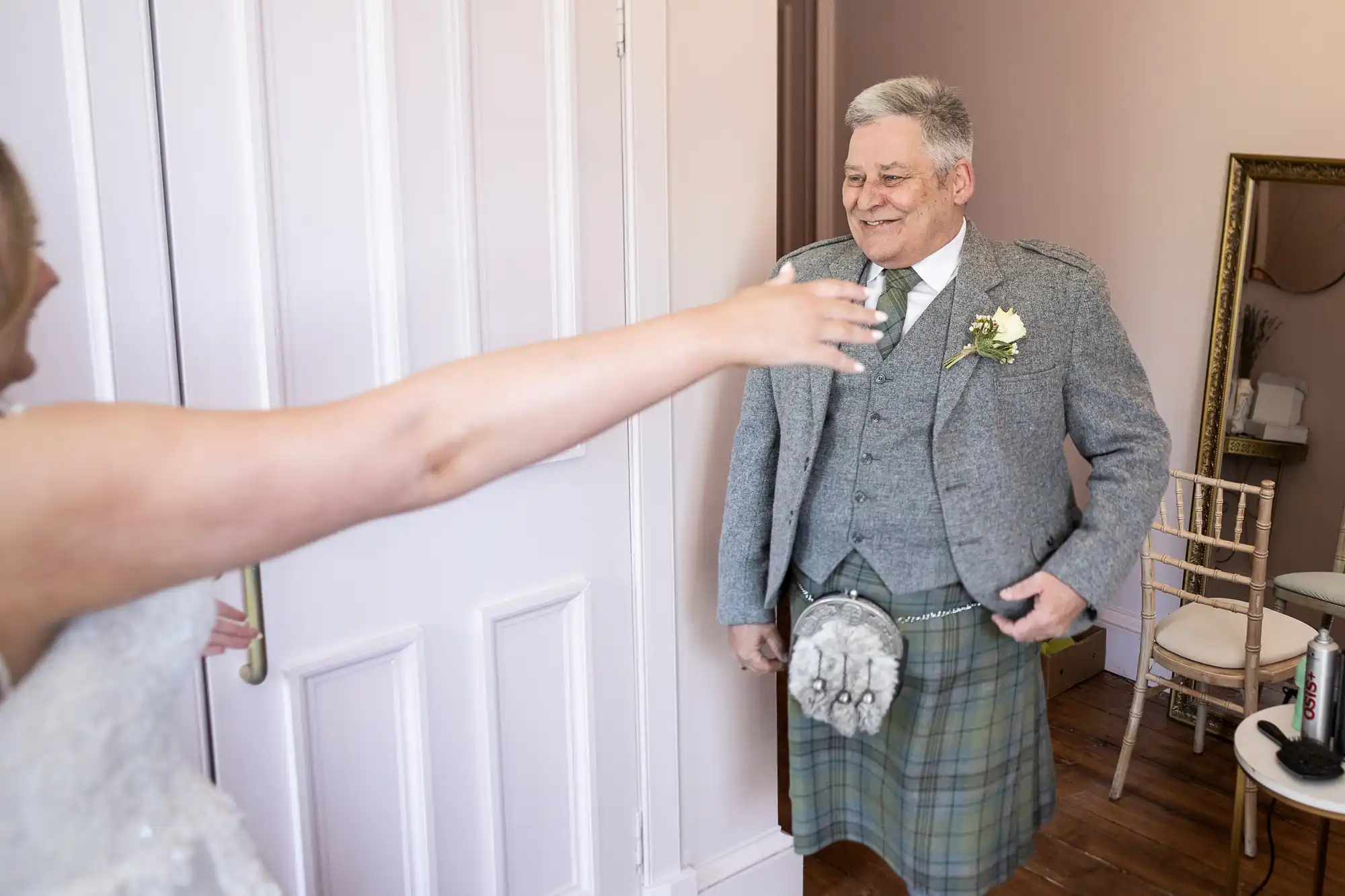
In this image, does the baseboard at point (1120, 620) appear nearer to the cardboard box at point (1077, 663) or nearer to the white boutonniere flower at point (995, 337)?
the cardboard box at point (1077, 663)

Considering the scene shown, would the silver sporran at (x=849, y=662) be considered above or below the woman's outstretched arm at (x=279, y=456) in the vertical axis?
below

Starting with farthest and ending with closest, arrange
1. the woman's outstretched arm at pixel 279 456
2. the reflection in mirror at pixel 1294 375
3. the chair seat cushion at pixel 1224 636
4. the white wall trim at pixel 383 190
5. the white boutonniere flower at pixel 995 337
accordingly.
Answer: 1. the reflection in mirror at pixel 1294 375
2. the chair seat cushion at pixel 1224 636
3. the white boutonniere flower at pixel 995 337
4. the white wall trim at pixel 383 190
5. the woman's outstretched arm at pixel 279 456

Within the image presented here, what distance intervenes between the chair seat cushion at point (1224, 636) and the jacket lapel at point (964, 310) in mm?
1459

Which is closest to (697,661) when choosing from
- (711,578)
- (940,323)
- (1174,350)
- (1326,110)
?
A: (711,578)

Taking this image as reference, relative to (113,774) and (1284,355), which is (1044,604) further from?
(1284,355)

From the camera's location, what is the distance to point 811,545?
6.08 ft

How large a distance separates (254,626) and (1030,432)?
124cm

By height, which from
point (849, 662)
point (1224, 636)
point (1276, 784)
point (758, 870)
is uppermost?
point (849, 662)

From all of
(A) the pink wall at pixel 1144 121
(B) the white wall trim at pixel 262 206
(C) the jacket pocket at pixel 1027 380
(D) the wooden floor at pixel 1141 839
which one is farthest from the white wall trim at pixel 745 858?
(A) the pink wall at pixel 1144 121

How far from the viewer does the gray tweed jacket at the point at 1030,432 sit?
1.72m

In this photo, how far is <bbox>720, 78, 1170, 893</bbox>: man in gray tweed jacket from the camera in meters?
1.73

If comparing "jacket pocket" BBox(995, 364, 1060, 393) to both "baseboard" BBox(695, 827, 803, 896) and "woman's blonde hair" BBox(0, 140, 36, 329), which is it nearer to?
"baseboard" BBox(695, 827, 803, 896)

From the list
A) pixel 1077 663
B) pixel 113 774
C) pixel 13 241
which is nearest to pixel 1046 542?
pixel 113 774

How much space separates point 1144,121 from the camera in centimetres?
326
